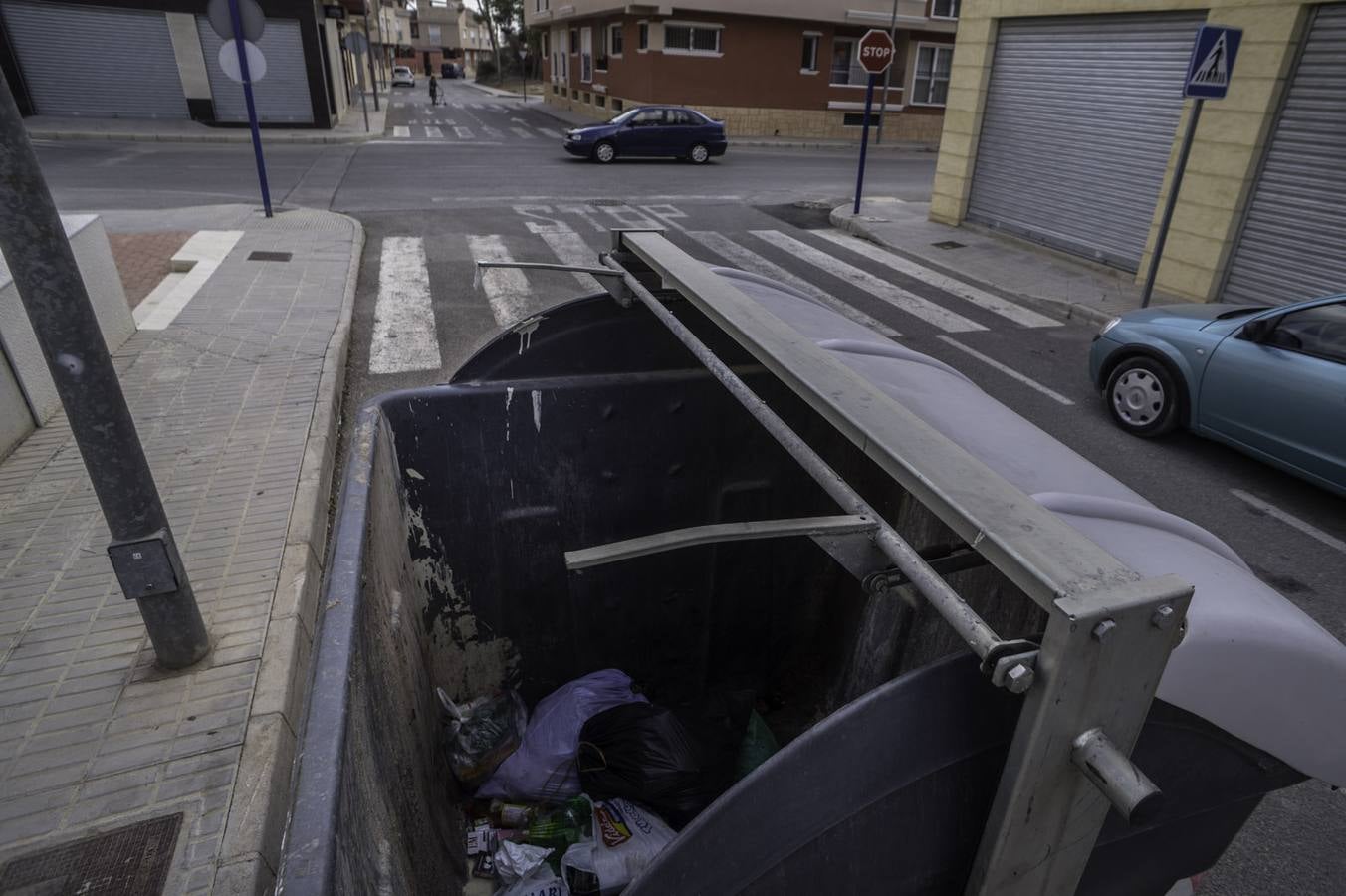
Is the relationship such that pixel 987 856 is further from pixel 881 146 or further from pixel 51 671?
pixel 881 146

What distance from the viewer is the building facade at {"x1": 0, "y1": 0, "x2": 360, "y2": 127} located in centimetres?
2272

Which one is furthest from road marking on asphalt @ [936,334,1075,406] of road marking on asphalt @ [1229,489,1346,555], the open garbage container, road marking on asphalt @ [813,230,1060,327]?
the open garbage container

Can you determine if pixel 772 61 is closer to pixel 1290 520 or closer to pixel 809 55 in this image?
pixel 809 55

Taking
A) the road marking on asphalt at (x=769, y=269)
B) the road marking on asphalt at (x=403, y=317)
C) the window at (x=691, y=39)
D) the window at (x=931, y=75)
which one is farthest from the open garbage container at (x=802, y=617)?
the window at (x=931, y=75)

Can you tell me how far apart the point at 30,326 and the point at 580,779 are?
5381 millimetres

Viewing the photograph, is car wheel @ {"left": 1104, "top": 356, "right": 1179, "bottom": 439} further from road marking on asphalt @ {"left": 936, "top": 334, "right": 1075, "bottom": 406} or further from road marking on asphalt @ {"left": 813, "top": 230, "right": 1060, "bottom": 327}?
road marking on asphalt @ {"left": 813, "top": 230, "right": 1060, "bottom": 327}

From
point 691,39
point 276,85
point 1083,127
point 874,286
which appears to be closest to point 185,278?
point 874,286

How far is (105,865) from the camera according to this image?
2734mm

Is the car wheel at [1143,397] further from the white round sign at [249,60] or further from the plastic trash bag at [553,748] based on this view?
the white round sign at [249,60]

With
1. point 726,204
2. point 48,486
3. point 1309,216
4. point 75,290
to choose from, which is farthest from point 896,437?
point 726,204

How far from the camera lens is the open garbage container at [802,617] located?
134 cm

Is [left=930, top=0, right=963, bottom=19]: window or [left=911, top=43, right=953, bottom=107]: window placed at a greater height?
→ [left=930, top=0, right=963, bottom=19]: window

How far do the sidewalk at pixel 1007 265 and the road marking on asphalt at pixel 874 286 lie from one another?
59.1 inches

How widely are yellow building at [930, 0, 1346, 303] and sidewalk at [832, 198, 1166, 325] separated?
0.28m
